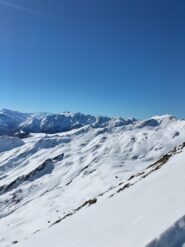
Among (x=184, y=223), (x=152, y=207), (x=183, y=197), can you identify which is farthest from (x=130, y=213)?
(x=184, y=223)

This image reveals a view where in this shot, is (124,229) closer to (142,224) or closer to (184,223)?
(142,224)

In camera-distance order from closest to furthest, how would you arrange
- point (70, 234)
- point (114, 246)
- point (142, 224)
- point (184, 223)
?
point (184, 223), point (114, 246), point (142, 224), point (70, 234)

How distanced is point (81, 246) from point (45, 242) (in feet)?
11.8

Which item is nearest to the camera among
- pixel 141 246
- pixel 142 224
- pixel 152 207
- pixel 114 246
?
pixel 141 246

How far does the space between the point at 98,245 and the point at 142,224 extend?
1.18 meters

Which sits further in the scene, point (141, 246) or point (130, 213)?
point (130, 213)

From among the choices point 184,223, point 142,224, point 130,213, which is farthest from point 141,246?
point 130,213

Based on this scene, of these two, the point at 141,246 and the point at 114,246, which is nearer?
the point at 141,246

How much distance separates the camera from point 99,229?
1038 centimetres

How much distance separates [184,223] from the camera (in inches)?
278

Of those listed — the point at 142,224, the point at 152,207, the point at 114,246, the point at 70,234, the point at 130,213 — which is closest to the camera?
the point at 114,246

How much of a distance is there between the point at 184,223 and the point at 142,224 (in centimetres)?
141

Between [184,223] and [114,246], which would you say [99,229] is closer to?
[114,246]

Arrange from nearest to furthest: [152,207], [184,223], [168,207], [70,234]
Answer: [184,223] < [168,207] < [152,207] < [70,234]
